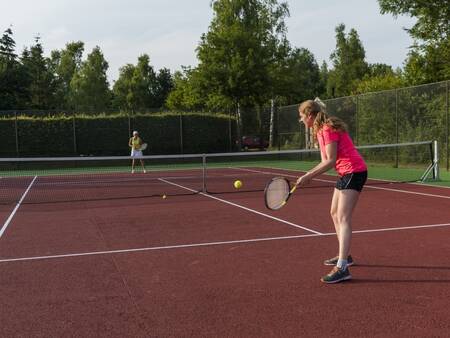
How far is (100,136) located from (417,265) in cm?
2243

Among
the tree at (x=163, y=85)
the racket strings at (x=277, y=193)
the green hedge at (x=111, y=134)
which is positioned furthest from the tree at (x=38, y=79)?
the racket strings at (x=277, y=193)

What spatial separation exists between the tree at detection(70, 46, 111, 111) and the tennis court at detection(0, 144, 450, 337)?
39.2 m

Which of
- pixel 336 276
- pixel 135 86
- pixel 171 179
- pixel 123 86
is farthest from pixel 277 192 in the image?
pixel 123 86

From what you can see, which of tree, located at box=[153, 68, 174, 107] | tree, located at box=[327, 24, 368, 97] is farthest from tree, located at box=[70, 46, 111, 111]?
tree, located at box=[327, 24, 368, 97]

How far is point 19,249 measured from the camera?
6.75 meters

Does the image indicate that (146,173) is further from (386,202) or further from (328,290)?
(328,290)

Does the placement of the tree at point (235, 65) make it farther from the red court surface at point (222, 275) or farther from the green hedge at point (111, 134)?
the red court surface at point (222, 275)

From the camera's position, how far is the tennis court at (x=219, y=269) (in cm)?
396

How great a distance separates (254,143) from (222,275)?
2443cm

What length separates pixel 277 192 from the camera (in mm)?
5535

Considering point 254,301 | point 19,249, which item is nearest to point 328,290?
point 254,301

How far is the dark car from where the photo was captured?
2948 centimetres

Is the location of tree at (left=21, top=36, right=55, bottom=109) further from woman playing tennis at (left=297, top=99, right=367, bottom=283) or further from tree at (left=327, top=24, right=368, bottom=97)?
woman playing tennis at (left=297, top=99, right=367, bottom=283)

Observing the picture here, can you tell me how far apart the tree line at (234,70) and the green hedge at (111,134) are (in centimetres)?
175
